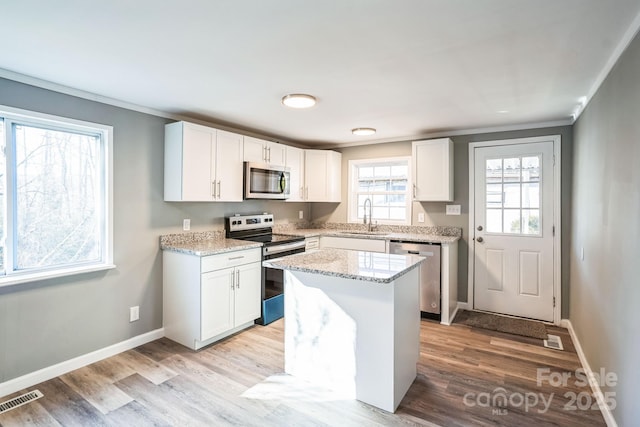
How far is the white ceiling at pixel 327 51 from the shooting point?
5.07 feet

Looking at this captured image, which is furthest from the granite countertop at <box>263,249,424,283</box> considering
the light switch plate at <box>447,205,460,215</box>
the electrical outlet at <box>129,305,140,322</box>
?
the light switch plate at <box>447,205,460,215</box>

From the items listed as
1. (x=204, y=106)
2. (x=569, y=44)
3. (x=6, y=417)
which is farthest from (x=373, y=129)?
(x=6, y=417)

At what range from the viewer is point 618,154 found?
1.93 m

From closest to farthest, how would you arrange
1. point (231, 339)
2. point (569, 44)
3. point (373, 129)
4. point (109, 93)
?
1. point (569, 44)
2. point (109, 93)
3. point (231, 339)
4. point (373, 129)

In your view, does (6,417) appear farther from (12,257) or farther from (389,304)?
(389,304)

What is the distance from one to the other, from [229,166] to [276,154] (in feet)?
2.68

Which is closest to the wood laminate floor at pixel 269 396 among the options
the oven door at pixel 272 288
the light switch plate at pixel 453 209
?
the oven door at pixel 272 288

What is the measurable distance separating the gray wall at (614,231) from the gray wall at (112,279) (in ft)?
11.4

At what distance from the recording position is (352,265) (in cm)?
226

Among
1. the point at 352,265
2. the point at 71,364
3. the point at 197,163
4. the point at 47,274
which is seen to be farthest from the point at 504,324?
the point at 47,274

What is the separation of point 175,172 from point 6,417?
209 cm

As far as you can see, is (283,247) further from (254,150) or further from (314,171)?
(314,171)

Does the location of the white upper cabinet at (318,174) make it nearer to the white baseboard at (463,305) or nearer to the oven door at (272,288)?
the oven door at (272,288)

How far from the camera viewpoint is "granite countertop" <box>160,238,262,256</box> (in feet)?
9.78
